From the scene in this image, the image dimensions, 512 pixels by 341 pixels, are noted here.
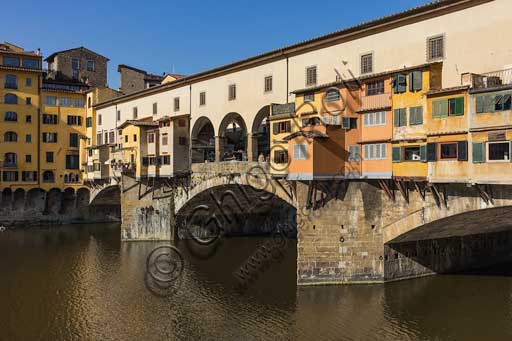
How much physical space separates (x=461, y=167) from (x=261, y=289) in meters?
14.9

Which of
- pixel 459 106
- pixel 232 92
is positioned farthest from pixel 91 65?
pixel 459 106

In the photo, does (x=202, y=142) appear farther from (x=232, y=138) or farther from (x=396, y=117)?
(x=396, y=117)

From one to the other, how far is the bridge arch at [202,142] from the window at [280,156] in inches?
552

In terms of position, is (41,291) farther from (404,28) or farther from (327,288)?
(404,28)

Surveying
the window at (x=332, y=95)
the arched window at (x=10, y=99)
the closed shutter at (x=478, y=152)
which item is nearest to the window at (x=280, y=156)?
the window at (x=332, y=95)

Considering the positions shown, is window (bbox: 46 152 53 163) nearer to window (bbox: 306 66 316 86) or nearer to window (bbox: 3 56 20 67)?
window (bbox: 3 56 20 67)

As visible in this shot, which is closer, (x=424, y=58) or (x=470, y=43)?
(x=470, y=43)

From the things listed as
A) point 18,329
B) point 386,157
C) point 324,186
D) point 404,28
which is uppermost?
point 404,28

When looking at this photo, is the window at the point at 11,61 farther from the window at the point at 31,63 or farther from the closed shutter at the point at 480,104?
the closed shutter at the point at 480,104

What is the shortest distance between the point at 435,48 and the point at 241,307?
19.1 metres

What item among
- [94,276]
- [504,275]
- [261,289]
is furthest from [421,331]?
[94,276]

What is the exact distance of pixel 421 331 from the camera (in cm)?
2330

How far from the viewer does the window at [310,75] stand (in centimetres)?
3312

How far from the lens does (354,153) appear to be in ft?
95.0
